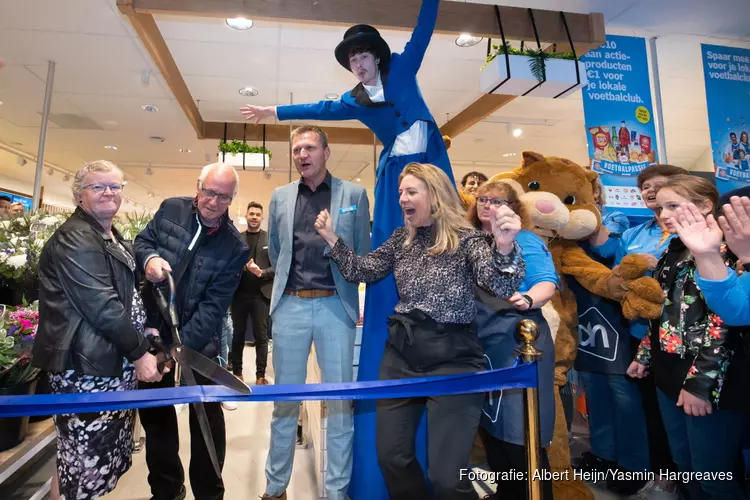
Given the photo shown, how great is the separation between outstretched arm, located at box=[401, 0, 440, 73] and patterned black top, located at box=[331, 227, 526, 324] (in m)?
0.91

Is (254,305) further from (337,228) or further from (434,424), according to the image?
(434,424)

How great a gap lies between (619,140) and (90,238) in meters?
3.69

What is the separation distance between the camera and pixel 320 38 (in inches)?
164

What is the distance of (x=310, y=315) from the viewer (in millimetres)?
2086

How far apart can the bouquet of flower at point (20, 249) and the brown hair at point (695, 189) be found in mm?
3336

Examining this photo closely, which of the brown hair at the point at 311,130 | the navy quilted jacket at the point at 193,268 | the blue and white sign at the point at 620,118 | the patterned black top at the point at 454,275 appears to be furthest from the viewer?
the blue and white sign at the point at 620,118

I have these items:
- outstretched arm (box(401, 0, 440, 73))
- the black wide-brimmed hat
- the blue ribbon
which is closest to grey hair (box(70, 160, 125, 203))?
the blue ribbon

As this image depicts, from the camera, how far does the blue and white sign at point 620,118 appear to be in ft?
11.3

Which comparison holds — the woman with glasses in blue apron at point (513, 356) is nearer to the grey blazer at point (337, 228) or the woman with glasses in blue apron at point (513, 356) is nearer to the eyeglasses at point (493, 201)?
the eyeglasses at point (493, 201)

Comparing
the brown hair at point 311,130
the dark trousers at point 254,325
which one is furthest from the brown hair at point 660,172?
the dark trousers at point 254,325

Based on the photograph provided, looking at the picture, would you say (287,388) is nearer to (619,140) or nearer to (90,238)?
(90,238)

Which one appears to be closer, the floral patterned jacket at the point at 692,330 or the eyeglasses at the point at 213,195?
the floral patterned jacket at the point at 692,330

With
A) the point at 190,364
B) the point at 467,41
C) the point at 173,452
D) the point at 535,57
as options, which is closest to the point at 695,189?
the point at 535,57

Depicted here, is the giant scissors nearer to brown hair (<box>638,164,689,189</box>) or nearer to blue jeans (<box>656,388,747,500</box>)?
blue jeans (<box>656,388,747,500</box>)
